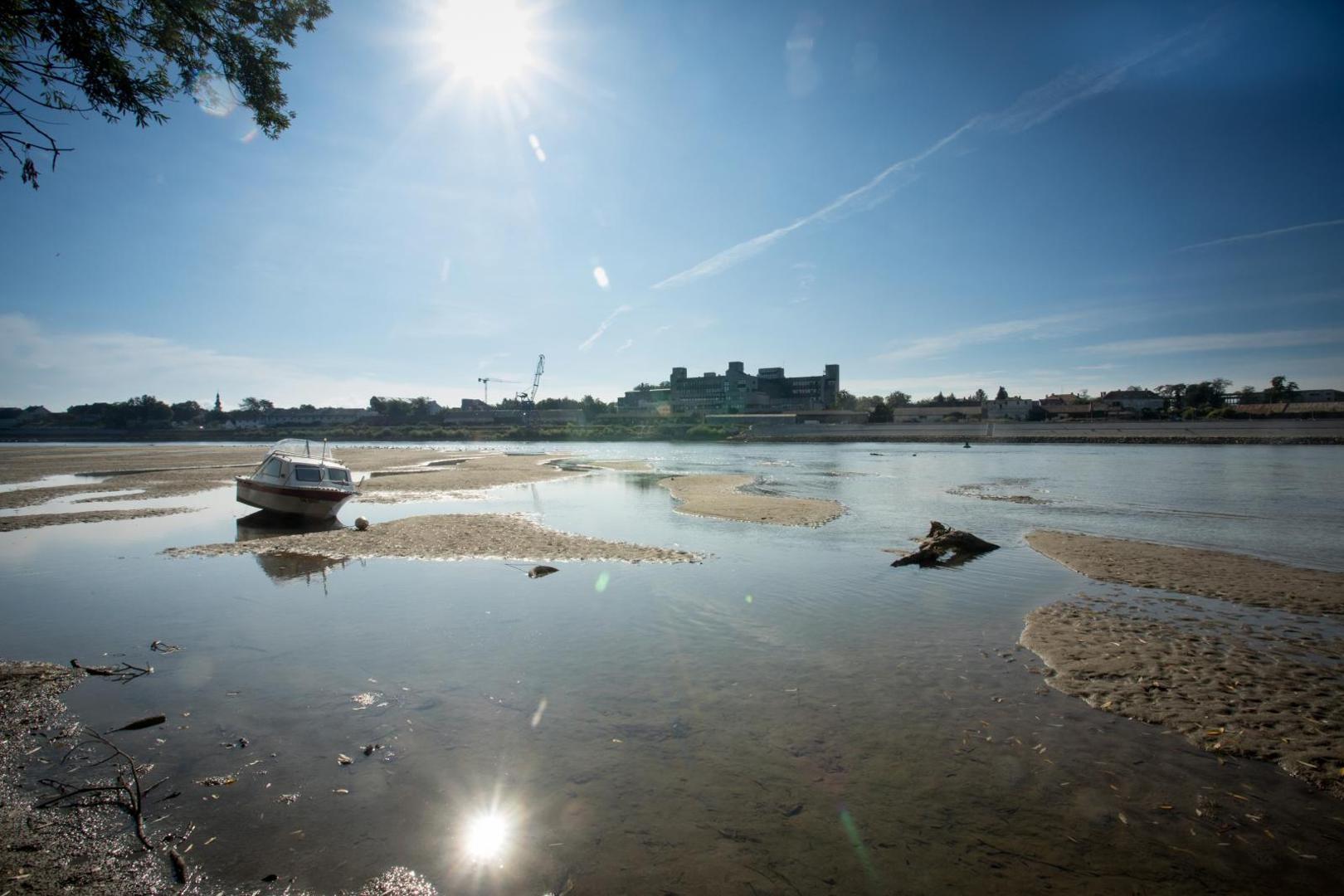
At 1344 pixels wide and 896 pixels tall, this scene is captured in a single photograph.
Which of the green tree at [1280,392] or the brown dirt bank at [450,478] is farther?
the green tree at [1280,392]

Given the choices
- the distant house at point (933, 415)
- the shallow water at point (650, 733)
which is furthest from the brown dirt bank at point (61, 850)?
the distant house at point (933, 415)

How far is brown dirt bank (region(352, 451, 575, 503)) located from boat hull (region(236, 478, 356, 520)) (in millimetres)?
7929

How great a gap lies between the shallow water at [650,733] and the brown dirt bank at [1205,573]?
66.8 inches

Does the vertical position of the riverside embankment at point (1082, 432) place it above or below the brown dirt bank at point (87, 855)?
above

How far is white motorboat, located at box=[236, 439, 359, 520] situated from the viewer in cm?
2636

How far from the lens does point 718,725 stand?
27.0ft

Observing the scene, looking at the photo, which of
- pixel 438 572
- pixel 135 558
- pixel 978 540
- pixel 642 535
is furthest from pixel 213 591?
pixel 978 540

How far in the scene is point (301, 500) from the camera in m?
26.4

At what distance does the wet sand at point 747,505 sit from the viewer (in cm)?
2831

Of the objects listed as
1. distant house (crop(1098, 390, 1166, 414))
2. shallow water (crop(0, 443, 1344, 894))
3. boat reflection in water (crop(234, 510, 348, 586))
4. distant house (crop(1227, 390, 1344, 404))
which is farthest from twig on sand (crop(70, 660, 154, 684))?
distant house (crop(1227, 390, 1344, 404))

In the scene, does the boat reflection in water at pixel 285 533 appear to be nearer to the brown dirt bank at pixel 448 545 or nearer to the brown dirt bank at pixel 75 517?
the brown dirt bank at pixel 448 545

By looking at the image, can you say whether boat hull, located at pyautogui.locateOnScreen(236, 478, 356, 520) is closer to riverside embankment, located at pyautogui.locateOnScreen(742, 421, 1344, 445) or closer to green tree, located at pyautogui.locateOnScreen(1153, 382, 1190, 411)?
riverside embankment, located at pyautogui.locateOnScreen(742, 421, 1344, 445)

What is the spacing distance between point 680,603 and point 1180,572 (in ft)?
48.3

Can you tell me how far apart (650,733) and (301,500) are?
2447 centimetres
